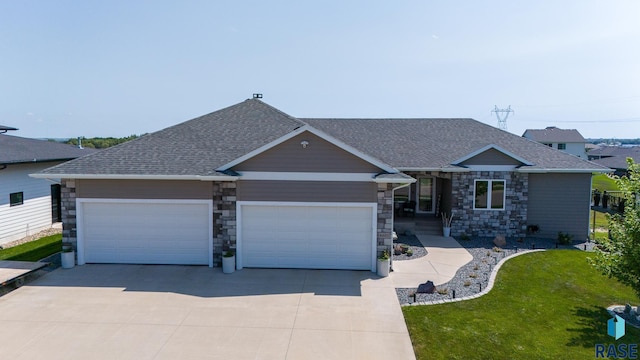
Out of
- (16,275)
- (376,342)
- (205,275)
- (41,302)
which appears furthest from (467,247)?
(16,275)

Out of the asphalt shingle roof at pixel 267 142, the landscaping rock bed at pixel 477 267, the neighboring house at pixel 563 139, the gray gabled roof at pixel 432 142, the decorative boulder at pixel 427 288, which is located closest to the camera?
the landscaping rock bed at pixel 477 267

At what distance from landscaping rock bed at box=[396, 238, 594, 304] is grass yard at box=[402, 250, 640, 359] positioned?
0.48 meters

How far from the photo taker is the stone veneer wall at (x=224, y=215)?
12508mm

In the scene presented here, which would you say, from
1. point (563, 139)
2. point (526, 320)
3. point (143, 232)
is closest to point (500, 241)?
point (526, 320)

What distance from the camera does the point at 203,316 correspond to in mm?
9227

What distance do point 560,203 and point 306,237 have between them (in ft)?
38.9

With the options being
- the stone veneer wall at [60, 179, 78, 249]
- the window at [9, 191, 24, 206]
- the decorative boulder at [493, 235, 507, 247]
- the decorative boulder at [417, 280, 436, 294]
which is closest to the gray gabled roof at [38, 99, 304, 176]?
the stone veneer wall at [60, 179, 78, 249]

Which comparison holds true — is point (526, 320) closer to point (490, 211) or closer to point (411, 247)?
point (411, 247)

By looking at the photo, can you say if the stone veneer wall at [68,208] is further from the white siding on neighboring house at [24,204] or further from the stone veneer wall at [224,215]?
the white siding on neighboring house at [24,204]

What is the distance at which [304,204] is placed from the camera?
12445 millimetres

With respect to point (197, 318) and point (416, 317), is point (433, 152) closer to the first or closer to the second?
point (416, 317)

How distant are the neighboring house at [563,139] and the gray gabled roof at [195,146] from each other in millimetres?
60657

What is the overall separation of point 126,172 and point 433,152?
13157mm
